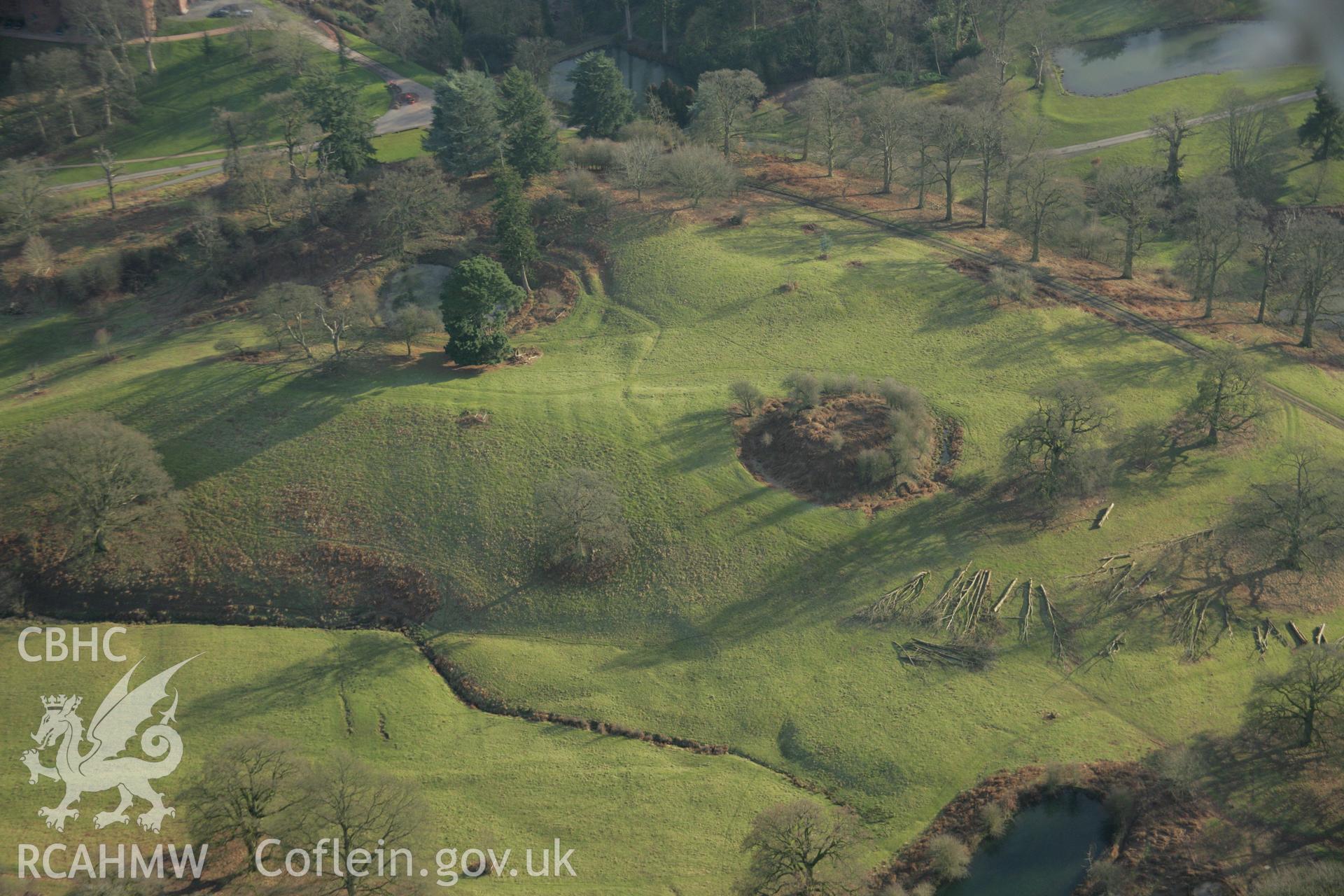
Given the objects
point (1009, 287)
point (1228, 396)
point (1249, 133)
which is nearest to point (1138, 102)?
point (1249, 133)

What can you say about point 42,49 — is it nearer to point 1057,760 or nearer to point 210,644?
point 210,644

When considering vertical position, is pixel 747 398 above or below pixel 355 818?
above

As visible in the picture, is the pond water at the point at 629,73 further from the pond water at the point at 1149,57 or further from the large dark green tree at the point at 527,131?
the pond water at the point at 1149,57

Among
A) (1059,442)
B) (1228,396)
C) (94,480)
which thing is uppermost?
(94,480)

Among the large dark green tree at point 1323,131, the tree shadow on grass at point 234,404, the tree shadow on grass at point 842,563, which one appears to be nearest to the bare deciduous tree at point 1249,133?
the large dark green tree at point 1323,131

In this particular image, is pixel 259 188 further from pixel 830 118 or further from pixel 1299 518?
pixel 1299 518

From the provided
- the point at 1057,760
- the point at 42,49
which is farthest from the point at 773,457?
the point at 42,49
